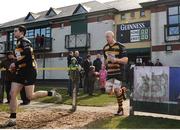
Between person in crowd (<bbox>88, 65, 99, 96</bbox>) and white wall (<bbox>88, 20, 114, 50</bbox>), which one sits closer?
person in crowd (<bbox>88, 65, 99, 96</bbox>)

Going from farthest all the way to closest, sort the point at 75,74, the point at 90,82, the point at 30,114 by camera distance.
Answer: the point at 90,82
the point at 75,74
the point at 30,114

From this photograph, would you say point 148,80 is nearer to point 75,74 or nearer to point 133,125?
point 133,125

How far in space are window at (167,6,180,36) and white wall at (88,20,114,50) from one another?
5866mm

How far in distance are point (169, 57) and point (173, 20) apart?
2662mm

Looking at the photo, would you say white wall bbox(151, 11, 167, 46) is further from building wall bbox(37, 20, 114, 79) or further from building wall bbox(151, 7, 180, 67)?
building wall bbox(37, 20, 114, 79)

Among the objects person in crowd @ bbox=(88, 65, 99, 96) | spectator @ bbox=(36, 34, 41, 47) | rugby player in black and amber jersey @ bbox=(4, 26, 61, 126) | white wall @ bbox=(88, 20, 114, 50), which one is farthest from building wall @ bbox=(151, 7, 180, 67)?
rugby player in black and amber jersey @ bbox=(4, 26, 61, 126)

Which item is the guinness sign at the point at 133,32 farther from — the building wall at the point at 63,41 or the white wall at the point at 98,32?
the white wall at the point at 98,32

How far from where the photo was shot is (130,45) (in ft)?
93.2

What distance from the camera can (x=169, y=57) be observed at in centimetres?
2562

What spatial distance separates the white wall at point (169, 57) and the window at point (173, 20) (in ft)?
4.71

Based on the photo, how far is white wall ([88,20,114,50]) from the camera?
3045 centimetres

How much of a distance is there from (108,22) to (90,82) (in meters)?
14.4

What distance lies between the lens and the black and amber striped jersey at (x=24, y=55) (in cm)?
792

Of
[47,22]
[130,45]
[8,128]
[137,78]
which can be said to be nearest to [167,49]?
[130,45]
